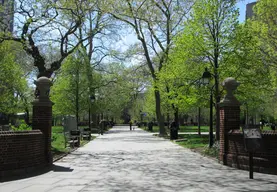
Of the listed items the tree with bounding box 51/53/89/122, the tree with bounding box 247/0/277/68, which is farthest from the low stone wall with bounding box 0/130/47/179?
the tree with bounding box 51/53/89/122

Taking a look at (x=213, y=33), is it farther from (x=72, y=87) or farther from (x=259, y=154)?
(x=72, y=87)

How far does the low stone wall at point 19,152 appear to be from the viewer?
9.33 meters

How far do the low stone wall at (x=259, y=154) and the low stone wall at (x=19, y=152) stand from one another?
6281 mm

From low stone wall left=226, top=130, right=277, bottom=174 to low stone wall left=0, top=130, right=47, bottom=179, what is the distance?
6.28 m

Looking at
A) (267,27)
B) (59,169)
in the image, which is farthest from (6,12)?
(267,27)

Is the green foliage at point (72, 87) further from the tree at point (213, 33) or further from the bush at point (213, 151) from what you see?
the bush at point (213, 151)

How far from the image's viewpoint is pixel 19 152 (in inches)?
385

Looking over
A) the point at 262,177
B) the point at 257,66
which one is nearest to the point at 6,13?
the point at 257,66

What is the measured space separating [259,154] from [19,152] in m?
7.09

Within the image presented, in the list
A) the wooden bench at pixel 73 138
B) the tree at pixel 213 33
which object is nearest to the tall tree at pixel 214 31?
the tree at pixel 213 33

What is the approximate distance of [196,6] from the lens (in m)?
17.7

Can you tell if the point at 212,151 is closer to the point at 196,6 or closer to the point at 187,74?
the point at 187,74

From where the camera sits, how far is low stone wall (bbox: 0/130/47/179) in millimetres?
9328

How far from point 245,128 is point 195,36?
26.5 ft
